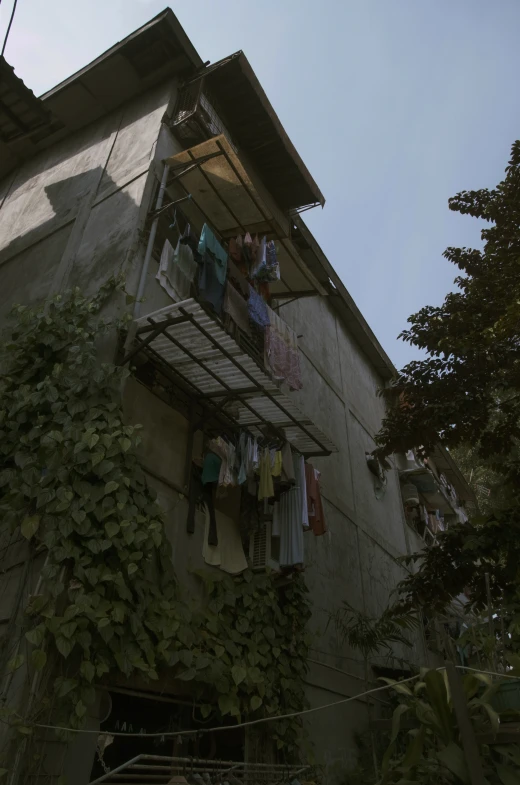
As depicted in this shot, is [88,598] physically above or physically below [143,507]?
below

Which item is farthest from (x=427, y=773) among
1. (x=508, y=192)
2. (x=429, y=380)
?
(x=508, y=192)

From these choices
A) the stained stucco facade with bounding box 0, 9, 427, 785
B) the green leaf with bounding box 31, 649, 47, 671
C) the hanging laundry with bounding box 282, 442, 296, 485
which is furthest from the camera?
→ the hanging laundry with bounding box 282, 442, 296, 485

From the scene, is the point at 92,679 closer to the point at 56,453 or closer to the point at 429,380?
the point at 56,453

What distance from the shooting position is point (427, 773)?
2.91m

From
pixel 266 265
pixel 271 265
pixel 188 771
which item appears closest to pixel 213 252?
pixel 266 265

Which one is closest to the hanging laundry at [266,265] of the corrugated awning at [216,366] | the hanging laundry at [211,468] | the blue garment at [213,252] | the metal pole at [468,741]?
the blue garment at [213,252]

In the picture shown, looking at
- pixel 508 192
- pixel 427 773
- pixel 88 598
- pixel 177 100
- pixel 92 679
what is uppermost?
pixel 177 100

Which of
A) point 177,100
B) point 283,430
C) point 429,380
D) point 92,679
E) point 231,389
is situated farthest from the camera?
point 177,100

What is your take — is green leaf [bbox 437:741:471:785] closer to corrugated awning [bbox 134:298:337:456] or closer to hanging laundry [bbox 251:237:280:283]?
corrugated awning [bbox 134:298:337:456]

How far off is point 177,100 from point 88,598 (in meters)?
8.50

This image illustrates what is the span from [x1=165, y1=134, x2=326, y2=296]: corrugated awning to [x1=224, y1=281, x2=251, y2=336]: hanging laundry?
155cm

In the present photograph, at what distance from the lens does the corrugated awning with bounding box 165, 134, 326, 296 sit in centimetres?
798

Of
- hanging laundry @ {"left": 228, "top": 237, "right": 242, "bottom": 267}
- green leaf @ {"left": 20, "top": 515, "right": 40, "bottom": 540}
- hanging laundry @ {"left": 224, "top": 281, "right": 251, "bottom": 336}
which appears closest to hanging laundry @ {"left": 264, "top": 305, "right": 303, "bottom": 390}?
hanging laundry @ {"left": 224, "top": 281, "right": 251, "bottom": 336}

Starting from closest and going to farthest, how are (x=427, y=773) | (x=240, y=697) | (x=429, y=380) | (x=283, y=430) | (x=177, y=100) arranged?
(x=427, y=773) → (x=240, y=697) → (x=283, y=430) → (x=429, y=380) → (x=177, y=100)
